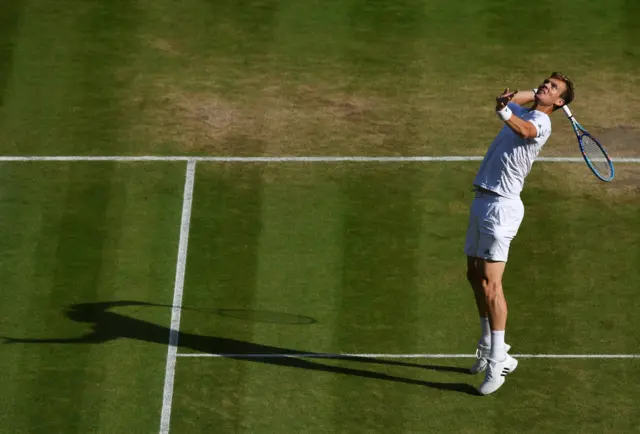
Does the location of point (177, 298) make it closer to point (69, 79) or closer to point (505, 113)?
point (505, 113)

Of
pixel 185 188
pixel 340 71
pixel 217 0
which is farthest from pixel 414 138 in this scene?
pixel 217 0

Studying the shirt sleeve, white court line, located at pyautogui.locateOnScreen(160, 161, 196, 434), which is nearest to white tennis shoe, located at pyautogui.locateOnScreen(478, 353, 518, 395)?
the shirt sleeve

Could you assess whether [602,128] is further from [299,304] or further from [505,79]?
[299,304]

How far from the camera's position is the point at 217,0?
63.8 feet

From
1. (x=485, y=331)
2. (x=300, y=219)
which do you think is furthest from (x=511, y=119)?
(x=300, y=219)

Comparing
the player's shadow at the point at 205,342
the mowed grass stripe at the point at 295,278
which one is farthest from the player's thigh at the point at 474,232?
the mowed grass stripe at the point at 295,278

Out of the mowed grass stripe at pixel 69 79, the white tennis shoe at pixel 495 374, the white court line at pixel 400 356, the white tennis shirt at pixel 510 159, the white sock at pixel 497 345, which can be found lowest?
the white court line at pixel 400 356

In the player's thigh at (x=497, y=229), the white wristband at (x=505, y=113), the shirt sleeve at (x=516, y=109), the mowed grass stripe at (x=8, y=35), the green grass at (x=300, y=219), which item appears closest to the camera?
the white wristband at (x=505, y=113)

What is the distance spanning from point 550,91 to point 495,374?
2694 mm

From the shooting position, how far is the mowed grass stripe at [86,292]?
12.7 metres

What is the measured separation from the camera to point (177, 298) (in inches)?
554

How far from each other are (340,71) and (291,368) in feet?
19.5

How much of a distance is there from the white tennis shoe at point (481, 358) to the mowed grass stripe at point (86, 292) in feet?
10.00

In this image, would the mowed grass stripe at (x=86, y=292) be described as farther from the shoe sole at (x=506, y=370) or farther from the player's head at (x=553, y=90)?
the player's head at (x=553, y=90)
